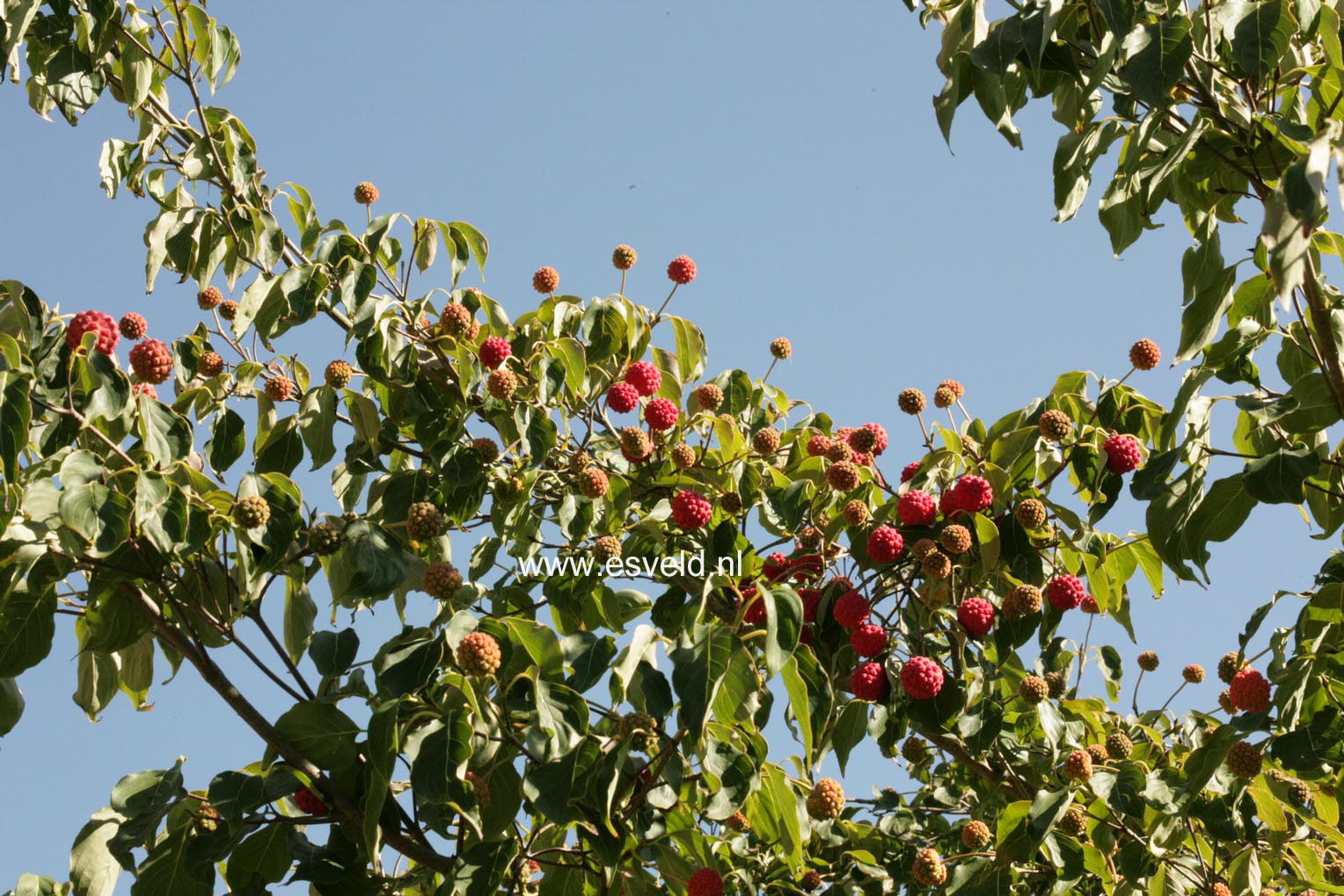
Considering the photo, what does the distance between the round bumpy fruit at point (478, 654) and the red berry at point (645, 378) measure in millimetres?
1371

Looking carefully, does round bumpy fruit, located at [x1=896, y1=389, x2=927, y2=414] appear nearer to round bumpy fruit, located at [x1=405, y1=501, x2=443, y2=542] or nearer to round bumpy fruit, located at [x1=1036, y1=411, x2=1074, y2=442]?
round bumpy fruit, located at [x1=1036, y1=411, x2=1074, y2=442]

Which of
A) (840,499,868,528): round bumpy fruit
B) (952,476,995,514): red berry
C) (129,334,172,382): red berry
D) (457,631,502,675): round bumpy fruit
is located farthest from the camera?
(840,499,868,528): round bumpy fruit

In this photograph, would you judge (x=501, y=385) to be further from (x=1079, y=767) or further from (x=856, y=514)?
(x=1079, y=767)

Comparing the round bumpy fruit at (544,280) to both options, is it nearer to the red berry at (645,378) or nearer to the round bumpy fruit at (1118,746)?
the red berry at (645,378)

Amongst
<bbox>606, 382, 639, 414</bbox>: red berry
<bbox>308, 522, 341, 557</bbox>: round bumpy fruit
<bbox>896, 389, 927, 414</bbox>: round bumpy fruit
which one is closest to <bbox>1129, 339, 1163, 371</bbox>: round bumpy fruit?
<bbox>896, 389, 927, 414</bbox>: round bumpy fruit

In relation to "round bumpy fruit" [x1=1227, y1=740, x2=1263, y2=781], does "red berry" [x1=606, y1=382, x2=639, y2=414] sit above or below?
above

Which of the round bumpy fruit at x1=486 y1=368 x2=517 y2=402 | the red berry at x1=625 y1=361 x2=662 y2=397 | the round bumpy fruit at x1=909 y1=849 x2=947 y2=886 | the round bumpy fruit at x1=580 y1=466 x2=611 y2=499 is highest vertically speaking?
the red berry at x1=625 y1=361 x2=662 y2=397

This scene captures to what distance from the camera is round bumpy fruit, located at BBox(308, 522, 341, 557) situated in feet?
9.96

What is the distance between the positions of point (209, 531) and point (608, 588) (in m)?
1.28

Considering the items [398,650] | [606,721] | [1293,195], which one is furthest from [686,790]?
[1293,195]

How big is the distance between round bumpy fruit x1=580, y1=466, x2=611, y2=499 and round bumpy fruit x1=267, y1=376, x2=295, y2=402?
974mm

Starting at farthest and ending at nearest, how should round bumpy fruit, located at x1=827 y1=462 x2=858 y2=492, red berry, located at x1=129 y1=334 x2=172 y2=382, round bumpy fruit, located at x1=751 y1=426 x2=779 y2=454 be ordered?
round bumpy fruit, located at x1=751 y1=426 x2=779 y2=454 → round bumpy fruit, located at x1=827 y1=462 x2=858 y2=492 → red berry, located at x1=129 y1=334 x2=172 y2=382

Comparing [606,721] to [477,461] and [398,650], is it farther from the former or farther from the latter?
[477,461]

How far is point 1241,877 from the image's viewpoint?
3.20m
